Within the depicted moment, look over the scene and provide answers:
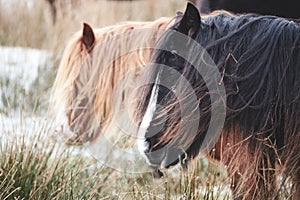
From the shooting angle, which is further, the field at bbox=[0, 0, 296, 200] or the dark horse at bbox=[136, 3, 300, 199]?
the field at bbox=[0, 0, 296, 200]

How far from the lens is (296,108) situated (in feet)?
5.82

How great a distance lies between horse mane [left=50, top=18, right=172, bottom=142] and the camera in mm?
2426

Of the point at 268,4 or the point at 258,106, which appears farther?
the point at 268,4

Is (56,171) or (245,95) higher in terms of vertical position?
(245,95)

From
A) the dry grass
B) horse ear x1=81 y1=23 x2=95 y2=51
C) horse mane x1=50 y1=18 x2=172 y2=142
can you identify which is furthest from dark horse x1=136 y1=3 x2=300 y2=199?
the dry grass

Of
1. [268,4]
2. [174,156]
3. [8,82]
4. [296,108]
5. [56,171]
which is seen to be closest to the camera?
[296,108]

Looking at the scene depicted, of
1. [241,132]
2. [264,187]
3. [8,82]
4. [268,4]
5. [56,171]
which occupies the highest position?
[268,4]

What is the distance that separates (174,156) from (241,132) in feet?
0.74

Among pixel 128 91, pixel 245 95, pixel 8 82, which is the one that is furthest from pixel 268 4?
pixel 8 82

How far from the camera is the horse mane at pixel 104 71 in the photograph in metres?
2.43

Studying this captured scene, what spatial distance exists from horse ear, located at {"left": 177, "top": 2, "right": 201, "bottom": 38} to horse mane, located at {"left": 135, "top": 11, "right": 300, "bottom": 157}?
2cm

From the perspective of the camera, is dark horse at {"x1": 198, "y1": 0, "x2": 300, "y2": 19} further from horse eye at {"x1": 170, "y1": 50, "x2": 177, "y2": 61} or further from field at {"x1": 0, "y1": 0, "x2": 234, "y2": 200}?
horse eye at {"x1": 170, "y1": 50, "x2": 177, "y2": 61}

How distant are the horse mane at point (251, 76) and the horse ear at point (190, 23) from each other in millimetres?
19

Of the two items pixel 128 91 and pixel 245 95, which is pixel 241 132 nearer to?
pixel 245 95
